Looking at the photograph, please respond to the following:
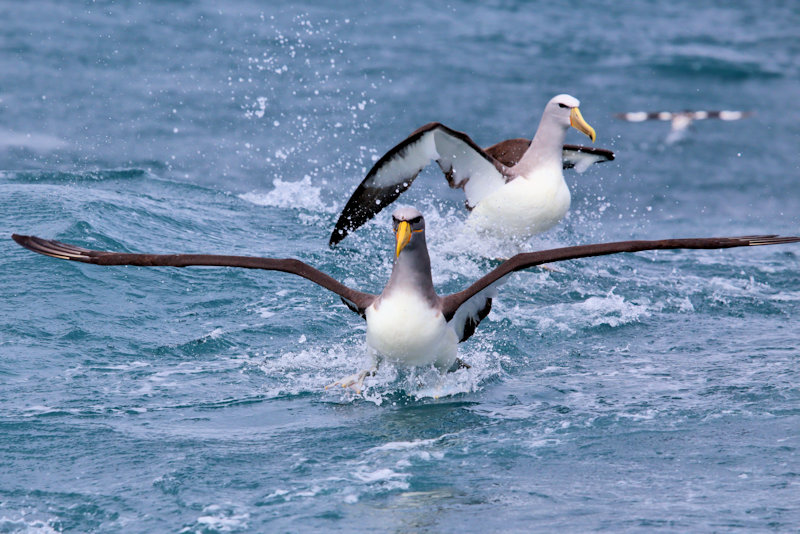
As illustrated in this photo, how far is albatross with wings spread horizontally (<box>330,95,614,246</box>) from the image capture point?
10852 millimetres

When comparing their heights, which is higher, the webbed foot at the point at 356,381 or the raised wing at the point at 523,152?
the raised wing at the point at 523,152

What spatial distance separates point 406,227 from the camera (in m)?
7.23

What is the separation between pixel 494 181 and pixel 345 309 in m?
2.57

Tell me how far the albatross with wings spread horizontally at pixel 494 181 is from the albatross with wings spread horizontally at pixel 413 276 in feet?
10.9

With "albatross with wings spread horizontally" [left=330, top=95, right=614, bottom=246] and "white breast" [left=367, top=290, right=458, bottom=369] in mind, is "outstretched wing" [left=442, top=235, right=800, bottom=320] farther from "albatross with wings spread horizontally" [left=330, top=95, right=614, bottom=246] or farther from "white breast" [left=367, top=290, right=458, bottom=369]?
"albatross with wings spread horizontally" [left=330, top=95, right=614, bottom=246]

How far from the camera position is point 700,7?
26141 millimetres

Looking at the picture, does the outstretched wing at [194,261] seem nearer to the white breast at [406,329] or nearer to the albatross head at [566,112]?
the white breast at [406,329]

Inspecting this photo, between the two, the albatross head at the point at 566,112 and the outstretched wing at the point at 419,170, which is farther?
the albatross head at the point at 566,112

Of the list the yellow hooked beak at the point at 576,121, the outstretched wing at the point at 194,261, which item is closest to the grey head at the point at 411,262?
the outstretched wing at the point at 194,261

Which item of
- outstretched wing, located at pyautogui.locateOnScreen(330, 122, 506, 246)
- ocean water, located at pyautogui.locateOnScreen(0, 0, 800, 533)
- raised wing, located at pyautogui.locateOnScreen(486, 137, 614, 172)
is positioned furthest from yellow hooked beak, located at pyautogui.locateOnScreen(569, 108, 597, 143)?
ocean water, located at pyautogui.locateOnScreen(0, 0, 800, 533)

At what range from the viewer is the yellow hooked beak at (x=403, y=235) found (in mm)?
7148

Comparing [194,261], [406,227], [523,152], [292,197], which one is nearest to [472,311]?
[406,227]

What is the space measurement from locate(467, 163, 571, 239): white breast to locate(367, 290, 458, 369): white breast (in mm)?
3918

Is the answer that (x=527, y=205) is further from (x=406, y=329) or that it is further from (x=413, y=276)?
(x=406, y=329)
